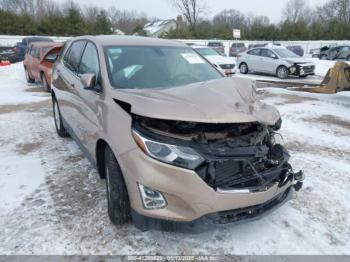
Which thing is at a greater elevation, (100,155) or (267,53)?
(267,53)

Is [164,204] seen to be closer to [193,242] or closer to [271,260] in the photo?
[193,242]

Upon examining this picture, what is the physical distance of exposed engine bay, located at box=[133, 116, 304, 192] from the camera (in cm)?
259

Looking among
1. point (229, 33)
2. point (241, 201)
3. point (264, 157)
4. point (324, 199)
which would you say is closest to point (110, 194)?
point (241, 201)

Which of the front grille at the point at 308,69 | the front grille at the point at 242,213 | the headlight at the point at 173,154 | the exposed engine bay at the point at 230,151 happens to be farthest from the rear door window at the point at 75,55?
the front grille at the point at 308,69

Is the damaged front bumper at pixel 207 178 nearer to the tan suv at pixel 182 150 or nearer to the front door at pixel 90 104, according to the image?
the tan suv at pixel 182 150

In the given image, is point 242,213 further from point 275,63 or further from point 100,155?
point 275,63

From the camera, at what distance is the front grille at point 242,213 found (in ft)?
8.54

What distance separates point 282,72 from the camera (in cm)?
1534

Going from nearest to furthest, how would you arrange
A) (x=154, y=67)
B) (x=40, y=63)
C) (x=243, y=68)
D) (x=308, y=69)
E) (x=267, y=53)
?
(x=154, y=67) → (x=40, y=63) → (x=308, y=69) → (x=267, y=53) → (x=243, y=68)

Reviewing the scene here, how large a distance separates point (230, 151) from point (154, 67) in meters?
1.65

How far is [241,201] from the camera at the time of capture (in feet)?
8.53

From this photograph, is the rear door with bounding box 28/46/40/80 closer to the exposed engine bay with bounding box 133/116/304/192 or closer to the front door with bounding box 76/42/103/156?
the front door with bounding box 76/42/103/156

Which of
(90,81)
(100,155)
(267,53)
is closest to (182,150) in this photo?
(100,155)

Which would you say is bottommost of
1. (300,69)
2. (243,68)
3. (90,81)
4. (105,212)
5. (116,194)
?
(105,212)
